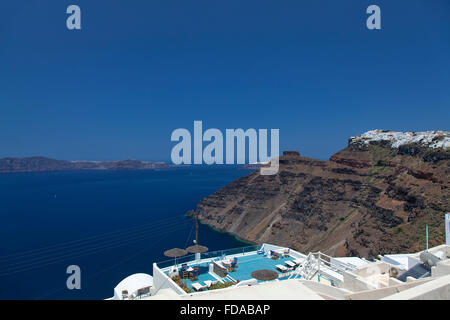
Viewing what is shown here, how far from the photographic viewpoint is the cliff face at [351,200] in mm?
41406

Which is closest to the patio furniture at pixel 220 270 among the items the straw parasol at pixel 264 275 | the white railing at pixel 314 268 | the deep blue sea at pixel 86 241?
the straw parasol at pixel 264 275

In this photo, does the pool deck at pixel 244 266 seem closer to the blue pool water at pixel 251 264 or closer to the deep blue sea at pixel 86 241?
the blue pool water at pixel 251 264

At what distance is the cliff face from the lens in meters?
41.4

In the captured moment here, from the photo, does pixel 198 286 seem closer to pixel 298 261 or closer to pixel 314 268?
pixel 314 268

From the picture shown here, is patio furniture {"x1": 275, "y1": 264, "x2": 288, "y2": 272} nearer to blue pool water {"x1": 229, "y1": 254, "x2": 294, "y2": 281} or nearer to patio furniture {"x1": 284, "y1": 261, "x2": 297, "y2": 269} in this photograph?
blue pool water {"x1": 229, "y1": 254, "x2": 294, "y2": 281}

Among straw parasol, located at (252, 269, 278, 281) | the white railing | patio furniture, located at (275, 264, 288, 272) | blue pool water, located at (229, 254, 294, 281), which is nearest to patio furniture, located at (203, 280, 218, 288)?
blue pool water, located at (229, 254, 294, 281)

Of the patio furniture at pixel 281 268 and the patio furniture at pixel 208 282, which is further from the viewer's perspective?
the patio furniture at pixel 281 268

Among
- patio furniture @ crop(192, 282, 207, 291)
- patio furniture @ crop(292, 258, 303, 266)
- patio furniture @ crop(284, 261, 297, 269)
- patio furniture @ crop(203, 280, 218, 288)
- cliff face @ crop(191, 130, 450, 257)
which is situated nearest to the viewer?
patio furniture @ crop(192, 282, 207, 291)

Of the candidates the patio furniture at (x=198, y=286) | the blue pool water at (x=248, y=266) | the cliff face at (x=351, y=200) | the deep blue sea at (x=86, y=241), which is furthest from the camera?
the cliff face at (x=351, y=200)

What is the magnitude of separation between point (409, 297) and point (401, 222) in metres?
45.0

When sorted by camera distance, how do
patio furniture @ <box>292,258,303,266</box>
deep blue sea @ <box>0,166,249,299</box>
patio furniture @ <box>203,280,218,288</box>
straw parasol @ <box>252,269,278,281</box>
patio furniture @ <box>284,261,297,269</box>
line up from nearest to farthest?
1. straw parasol @ <box>252,269,278,281</box>
2. patio furniture @ <box>203,280,218,288</box>
3. patio furniture @ <box>284,261,297,269</box>
4. patio furniture @ <box>292,258,303,266</box>
5. deep blue sea @ <box>0,166,249,299</box>
